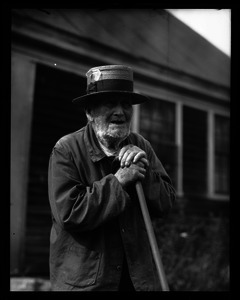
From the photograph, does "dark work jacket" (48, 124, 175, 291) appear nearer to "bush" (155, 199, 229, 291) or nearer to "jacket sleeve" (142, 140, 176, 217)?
"jacket sleeve" (142, 140, 176, 217)

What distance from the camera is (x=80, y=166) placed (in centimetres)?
254

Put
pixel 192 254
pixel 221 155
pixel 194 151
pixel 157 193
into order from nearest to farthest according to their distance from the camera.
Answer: pixel 157 193
pixel 192 254
pixel 194 151
pixel 221 155

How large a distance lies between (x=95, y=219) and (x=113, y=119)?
535mm

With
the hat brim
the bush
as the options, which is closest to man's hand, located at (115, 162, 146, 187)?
the hat brim

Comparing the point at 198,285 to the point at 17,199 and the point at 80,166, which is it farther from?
the point at 80,166

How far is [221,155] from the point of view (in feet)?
27.8

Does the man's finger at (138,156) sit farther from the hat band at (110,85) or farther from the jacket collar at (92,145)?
the hat band at (110,85)

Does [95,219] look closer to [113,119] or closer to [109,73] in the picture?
[113,119]

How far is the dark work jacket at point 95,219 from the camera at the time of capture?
2.38 m

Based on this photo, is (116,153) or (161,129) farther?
(161,129)

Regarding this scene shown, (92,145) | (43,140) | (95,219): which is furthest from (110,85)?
(43,140)

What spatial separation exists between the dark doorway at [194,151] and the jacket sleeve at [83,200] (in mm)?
5486

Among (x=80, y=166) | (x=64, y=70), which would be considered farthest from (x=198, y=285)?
(x=80, y=166)

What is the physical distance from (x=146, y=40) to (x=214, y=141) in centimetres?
222
